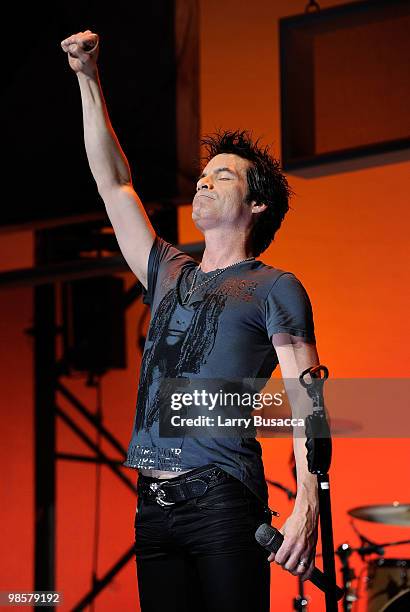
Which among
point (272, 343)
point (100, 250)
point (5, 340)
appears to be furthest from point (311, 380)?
point (5, 340)

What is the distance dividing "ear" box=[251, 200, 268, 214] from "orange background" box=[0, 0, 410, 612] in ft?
4.70

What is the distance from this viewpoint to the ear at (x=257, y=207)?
6.73ft

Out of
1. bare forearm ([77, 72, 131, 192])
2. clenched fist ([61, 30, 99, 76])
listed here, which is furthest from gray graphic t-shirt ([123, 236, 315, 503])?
clenched fist ([61, 30, 99, 76])

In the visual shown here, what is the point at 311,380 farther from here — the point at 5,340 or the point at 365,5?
the point at 5,340

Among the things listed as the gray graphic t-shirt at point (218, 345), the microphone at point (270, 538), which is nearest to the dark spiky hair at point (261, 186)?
the gray graphic t-shirt at point (218, 345)

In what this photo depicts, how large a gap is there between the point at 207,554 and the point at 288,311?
0.44 metres

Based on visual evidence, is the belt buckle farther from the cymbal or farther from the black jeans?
the cymbal

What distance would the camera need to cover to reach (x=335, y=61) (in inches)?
116

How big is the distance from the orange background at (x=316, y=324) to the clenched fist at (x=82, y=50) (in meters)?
1.57

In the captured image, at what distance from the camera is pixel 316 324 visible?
11.7ft

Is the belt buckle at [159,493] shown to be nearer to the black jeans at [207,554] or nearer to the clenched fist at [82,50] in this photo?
the black jeans at [207,554]

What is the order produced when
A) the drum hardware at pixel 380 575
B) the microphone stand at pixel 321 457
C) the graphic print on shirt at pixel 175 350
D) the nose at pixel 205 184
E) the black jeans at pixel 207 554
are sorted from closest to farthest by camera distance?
the microphone stand at pixel 321 457 < the black jeans at pixel 207 554 < the graphic print on shirt at pixel 175 350 < the nose at pixel 205 184 < the drum hardware at pixel 380 575

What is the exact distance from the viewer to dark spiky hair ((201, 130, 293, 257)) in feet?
6.75

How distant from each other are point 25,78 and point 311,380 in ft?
8.08
